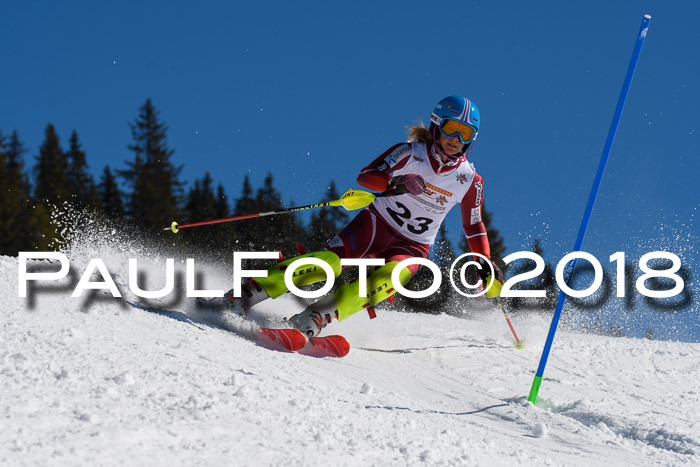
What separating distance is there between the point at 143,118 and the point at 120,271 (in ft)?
146

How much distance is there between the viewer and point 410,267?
5496 millimetres

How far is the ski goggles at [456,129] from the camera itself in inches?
212

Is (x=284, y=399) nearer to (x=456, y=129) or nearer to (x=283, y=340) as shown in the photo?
(x=283, y=340)

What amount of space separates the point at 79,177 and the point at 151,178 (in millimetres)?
6412

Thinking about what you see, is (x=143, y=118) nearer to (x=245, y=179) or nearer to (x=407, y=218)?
(x=245, y=179)

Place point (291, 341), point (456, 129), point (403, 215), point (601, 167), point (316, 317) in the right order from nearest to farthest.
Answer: point (601, 167) < point (291, 341) < point (316, 317) < point (456, 129) < point (403, 215)

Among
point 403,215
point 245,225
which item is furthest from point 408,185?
point 245,225

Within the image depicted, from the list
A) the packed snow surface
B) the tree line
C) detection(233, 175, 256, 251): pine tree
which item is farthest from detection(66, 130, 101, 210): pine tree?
the packed snow surface

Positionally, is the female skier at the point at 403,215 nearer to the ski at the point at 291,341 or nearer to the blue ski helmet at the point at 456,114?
the blue ski helmet at the point at 456,114

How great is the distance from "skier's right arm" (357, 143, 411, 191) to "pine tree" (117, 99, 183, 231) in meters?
35.6

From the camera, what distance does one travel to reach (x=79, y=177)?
46.2 m

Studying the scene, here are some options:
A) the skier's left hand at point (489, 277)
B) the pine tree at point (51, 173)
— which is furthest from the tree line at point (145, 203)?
the skier's left hand at point (489, 277)

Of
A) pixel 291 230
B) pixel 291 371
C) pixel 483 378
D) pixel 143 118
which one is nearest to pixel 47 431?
pixel 291 371

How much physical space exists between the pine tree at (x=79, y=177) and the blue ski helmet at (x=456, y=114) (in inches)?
1593
